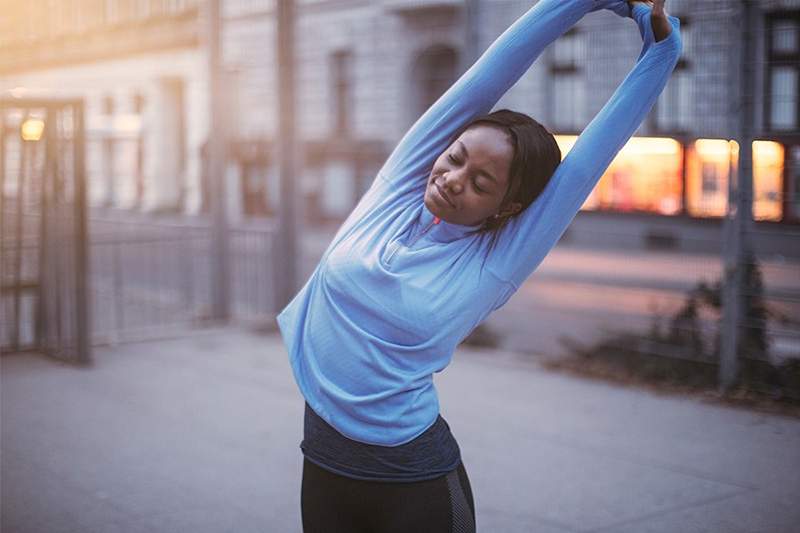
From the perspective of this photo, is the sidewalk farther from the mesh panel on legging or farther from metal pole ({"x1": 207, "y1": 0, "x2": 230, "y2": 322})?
the mesh panel on legging

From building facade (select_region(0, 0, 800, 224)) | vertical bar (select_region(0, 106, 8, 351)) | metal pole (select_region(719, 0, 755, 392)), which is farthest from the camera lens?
vertical bar (select_region(0, 106, 8, 351))

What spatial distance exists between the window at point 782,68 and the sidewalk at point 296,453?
2.49 metres

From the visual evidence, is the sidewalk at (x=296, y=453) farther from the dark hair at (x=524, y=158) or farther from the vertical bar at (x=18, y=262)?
the dark hair at (x=524, y=158)

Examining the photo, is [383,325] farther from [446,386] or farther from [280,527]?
[446,386]

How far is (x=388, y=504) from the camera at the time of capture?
7.25 feet

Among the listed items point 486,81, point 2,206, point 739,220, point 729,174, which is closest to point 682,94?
point 729,174

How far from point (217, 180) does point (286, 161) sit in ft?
3.09

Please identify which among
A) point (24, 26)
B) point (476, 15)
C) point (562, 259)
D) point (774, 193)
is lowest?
point (562, 259)

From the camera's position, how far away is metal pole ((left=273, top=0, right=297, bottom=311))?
1099 centimetres

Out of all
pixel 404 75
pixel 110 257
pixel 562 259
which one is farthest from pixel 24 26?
pixel 562 259

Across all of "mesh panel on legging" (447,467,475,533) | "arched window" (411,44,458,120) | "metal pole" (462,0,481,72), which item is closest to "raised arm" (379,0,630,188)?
"mesh panel on legging" (447,467,475,533)

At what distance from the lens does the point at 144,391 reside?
8.20m

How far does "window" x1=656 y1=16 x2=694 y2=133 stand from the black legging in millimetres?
7080

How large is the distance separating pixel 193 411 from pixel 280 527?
2.57m
